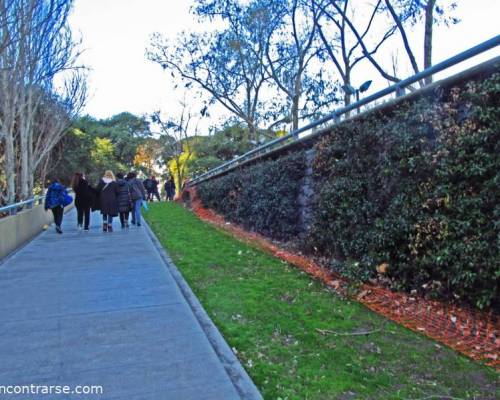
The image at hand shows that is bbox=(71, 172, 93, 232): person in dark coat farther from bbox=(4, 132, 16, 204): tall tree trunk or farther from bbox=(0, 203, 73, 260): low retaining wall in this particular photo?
bbox=(4, 132, 16, 204): tall tree trunk

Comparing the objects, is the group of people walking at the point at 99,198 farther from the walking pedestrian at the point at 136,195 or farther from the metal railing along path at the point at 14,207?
the metal railing along path at the point at 14,207

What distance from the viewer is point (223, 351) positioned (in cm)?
366

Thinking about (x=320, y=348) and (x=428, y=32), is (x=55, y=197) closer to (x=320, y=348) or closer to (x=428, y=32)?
(x=320, y=348)

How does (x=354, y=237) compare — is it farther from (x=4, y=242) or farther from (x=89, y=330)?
(x=4, y=242)

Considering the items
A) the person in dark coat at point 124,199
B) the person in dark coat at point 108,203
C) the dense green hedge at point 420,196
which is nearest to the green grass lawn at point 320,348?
the dense green hedge at point 420,196

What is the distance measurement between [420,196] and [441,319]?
1.40 meters

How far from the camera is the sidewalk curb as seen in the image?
3.04m

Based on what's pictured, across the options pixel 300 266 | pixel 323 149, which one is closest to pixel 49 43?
pixel 323 149

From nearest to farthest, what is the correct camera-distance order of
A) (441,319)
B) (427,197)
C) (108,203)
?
1. (441,319)
2. (427,197)
3. (108,203)

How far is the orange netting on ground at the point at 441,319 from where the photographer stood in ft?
11.9

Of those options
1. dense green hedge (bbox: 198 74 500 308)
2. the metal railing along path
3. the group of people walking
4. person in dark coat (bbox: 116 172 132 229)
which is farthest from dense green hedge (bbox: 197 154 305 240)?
the metal railing along path

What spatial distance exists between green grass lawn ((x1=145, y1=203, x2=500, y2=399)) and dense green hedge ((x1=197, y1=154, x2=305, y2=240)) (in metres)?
2.86

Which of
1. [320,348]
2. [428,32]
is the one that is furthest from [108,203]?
[428,32]

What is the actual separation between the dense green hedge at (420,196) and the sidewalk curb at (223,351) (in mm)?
2147
